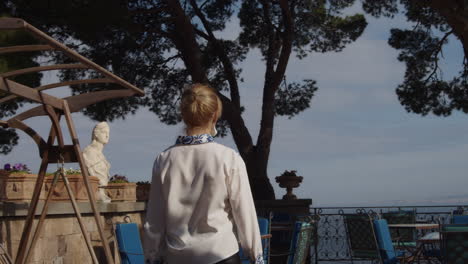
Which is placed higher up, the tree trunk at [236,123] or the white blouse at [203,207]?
the tree trunk at [236,123]

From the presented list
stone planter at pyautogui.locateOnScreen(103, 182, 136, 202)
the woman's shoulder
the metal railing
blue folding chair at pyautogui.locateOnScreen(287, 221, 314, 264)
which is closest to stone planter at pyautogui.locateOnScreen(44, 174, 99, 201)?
stone planter at pyautogui.locateOnScreen(103, 182, 136, 202)

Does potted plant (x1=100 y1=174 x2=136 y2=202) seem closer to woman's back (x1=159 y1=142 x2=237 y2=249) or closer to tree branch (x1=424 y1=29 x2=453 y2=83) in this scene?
woman's back (x1=159 y1=142 x2=237 y2=249)

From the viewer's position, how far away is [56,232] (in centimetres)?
545

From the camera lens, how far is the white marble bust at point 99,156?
6.96 metres

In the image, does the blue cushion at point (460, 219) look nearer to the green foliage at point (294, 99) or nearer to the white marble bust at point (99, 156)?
the white marble bust at point (99, 156)

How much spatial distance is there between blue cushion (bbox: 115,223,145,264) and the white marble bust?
8.46 feet

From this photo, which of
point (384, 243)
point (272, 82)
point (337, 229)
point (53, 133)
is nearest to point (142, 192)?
point (337, 229)

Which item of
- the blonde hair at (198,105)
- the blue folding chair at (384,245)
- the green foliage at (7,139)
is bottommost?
the blue folding chair at (384,245)

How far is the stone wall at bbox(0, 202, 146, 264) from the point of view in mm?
4938

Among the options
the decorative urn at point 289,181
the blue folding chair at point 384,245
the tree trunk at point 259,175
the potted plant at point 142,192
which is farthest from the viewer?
the tree trunk at point 259,175

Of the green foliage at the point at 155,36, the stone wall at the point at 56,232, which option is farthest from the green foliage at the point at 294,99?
the stone wall at the point at 56,232

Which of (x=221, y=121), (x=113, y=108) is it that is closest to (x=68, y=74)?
(x=113, y=108)

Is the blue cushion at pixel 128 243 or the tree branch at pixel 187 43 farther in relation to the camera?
the tree branch at pixel 187 43

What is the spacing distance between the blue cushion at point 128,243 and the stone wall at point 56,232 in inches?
30.9
